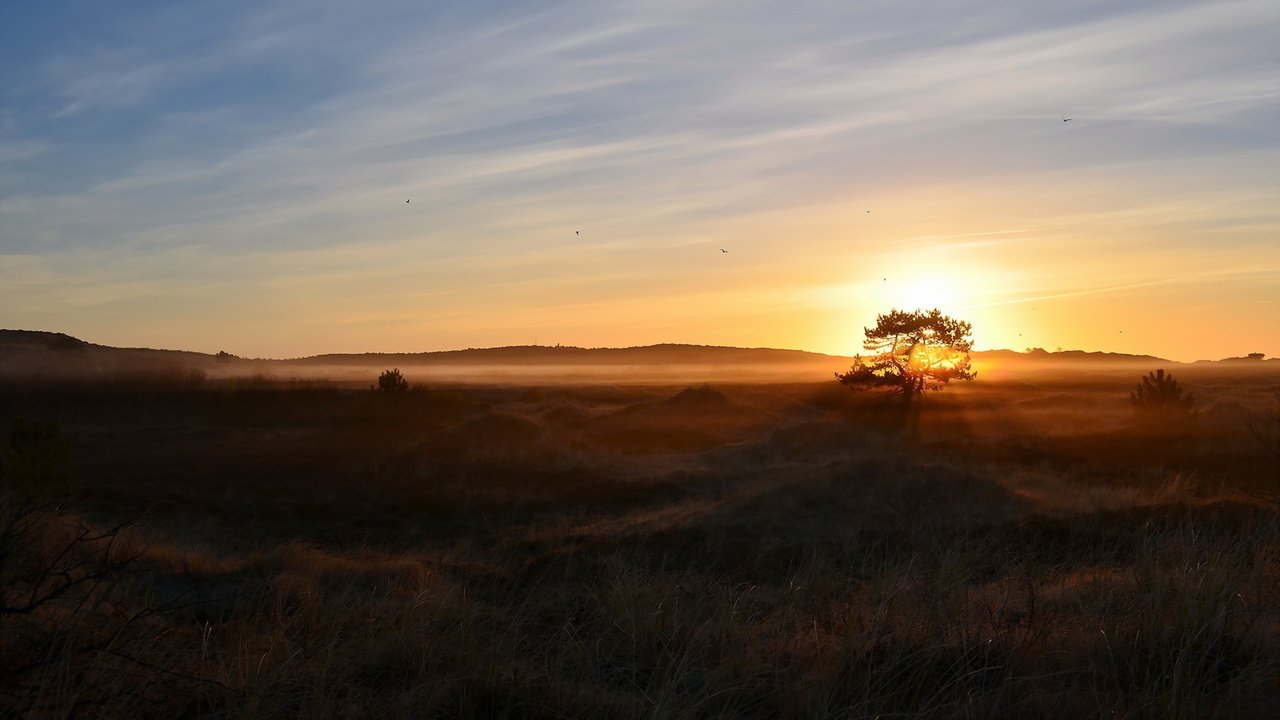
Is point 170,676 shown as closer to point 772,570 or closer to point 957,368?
point 772,570

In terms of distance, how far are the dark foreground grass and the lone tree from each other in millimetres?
8087

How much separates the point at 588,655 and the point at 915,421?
139 ft

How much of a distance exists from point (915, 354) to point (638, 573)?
46503mm

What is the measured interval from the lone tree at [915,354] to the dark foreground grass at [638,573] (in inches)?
318

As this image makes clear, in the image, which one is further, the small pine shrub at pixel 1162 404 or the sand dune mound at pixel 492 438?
the small pine shrub at pixel 1162 404

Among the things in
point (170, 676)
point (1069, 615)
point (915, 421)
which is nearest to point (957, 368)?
point (915, 421)

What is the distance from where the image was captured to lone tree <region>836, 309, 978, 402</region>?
5119cm

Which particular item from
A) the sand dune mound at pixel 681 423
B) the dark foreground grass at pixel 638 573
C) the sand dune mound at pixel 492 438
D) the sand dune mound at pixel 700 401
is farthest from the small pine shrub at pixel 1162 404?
the sand dune mound at pixel 492 438

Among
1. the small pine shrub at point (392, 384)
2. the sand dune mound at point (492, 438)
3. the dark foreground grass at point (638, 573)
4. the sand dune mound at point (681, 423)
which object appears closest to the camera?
the dark foreground grass at point (638, 573)

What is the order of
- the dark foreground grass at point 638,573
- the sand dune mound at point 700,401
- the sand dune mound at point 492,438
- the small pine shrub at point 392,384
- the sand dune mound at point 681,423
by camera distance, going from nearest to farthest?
the dark foreground grass at point 638,573 < the sand dune mound at point 492,438 < the sand dune mound at point 681,423 < the small pine shrub at point 392,384 < the sand dune mound at point 700,401

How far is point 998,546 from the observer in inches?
532

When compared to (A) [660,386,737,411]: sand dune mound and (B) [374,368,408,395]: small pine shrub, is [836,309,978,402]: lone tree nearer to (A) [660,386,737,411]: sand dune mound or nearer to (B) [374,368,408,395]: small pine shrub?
(A) [660,386,737,411]: sand dune mound

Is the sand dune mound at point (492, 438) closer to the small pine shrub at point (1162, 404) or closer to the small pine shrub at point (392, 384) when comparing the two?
the small pine shrub at point (392, 384)

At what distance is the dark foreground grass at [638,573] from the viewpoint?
4.46m
